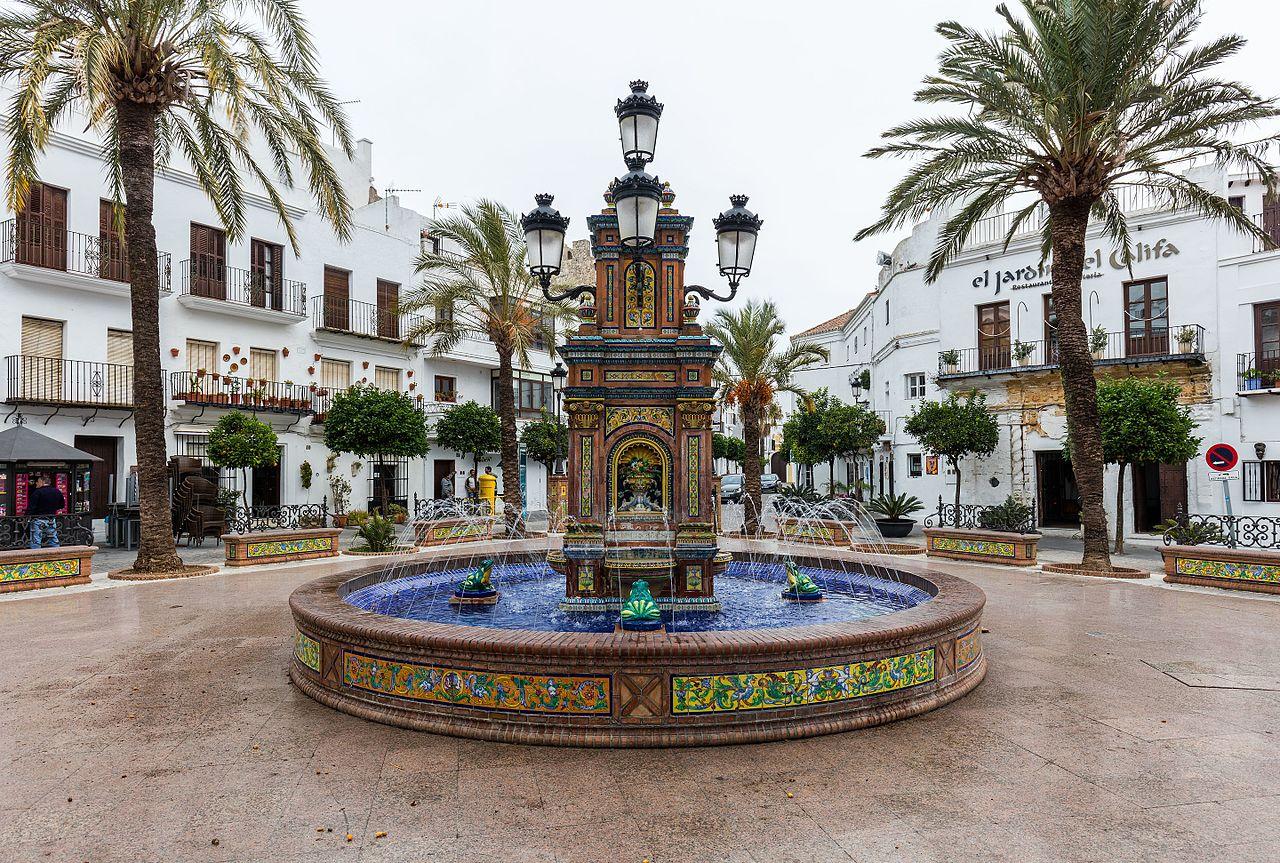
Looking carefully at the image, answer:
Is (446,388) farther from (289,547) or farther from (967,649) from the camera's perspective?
(967,649)

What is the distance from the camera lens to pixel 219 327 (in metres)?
23.8

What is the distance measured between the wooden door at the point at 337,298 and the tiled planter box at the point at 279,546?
13033 mm

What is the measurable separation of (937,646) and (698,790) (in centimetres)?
246

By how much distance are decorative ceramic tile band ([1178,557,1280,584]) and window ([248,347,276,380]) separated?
81.1 ft

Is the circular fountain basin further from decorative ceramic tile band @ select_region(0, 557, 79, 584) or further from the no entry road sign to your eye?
the no entry road sign

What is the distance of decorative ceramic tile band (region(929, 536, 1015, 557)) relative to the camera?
1501cm

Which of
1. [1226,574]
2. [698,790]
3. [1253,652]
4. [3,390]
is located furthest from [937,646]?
[3,390]

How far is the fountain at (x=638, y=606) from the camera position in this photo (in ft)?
16.5

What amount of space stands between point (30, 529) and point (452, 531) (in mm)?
8312

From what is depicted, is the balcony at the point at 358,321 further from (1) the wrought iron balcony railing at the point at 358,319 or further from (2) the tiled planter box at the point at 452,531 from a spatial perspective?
(2) the tiled planter box at the point at 452,531

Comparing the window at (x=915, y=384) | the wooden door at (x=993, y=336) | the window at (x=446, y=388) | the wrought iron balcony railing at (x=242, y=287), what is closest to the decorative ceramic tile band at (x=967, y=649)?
the wooden door at (x=993, y=336)

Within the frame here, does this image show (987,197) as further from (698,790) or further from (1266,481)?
(698,790)

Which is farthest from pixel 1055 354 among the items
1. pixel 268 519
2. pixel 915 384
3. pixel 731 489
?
pixel 268 519

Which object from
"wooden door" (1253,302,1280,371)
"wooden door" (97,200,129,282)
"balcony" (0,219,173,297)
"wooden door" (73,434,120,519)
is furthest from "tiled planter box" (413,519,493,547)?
"wooden door" (1253,302,1280,371)
